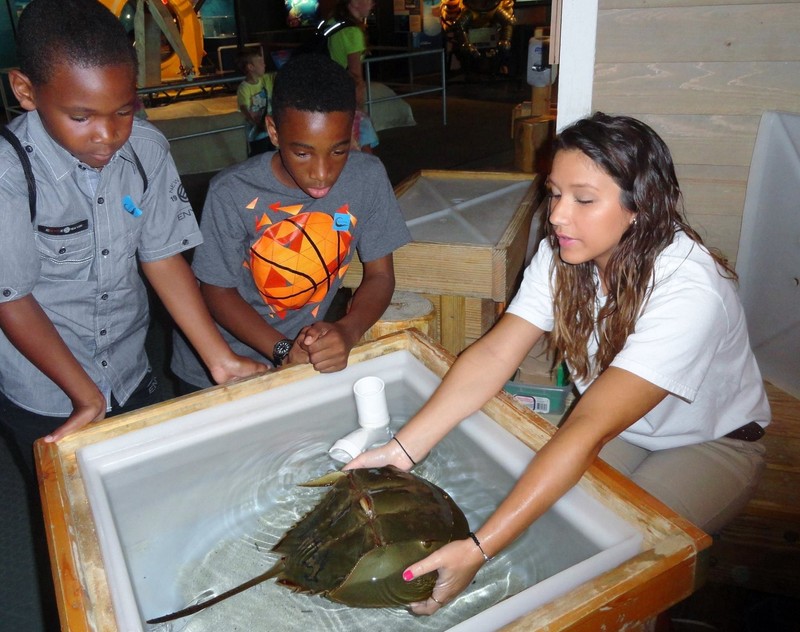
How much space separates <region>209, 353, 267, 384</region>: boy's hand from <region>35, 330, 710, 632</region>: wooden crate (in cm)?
23

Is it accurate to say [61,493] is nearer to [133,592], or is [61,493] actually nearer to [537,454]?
[133,592]

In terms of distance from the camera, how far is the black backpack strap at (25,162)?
1.35 metres

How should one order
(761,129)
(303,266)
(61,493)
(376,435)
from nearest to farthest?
1. (61,493)
2. (376,435)
3. (303,266)
4. (761,129)

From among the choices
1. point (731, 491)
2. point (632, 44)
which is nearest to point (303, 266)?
point (731, 491)

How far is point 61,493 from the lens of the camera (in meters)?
1.19

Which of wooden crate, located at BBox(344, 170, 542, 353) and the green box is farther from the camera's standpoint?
wooden crate, located at BBox(344, 170, 542, 353)

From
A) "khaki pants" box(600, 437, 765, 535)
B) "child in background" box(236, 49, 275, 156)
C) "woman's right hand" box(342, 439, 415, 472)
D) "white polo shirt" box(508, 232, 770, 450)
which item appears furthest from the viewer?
"child in background" box(236, 49, 275, 156)

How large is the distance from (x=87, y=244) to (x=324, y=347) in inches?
24.3

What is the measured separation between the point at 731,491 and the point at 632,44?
1.76 m

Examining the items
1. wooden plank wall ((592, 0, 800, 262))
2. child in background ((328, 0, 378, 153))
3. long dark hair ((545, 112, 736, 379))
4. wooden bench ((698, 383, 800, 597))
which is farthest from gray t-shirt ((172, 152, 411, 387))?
child in background ((328, 0, 378, 153))

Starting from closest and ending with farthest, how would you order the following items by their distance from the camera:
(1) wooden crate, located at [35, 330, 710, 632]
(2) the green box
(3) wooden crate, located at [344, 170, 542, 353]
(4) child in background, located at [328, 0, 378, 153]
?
(1) wooden crate, located at [35, 330, 710, 632] < (2) the green box < (3) wooden crate, located at [344, 170, 542, 353] < (4) child in background, located at [328, 0, 378, 153]

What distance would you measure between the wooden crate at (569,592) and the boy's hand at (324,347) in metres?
0.33

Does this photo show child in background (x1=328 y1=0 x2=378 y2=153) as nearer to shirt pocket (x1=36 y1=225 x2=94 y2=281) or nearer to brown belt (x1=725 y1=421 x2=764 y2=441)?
shirt pocket (x1=36 y1=225 x2=94 y2=281)

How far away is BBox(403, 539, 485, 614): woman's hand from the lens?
106 centimetres
